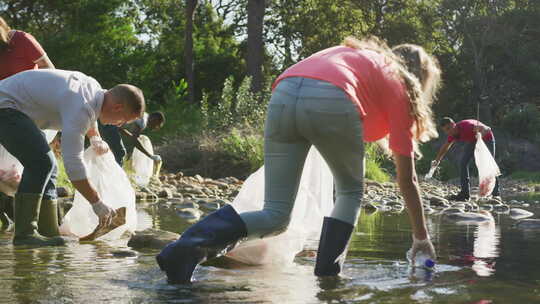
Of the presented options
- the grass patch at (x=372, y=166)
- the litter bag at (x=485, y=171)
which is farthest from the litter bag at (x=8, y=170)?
the grass patch at (x=372, y=166)

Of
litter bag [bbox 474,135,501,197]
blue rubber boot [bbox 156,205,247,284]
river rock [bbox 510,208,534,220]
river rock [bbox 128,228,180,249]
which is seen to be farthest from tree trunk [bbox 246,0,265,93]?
blue rubber boot [bbox 156,205,247,284]

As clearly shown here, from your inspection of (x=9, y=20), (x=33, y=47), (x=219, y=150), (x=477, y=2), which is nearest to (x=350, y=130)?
(x=33, y=47)

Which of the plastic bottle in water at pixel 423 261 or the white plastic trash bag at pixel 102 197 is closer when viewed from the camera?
the plastic bottle in water at pixel 423 261

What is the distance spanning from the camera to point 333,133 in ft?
11.4

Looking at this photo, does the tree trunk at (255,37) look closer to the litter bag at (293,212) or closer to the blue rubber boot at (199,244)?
the litter bag at (293,212)

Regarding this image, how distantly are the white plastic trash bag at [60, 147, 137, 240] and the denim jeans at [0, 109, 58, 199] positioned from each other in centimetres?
42

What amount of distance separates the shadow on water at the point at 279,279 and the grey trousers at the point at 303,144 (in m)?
0.33

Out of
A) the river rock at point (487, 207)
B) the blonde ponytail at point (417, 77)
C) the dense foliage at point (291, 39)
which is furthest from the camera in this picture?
the dense foliage at point (291, 39)

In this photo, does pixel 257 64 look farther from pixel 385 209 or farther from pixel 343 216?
pixel 343 216

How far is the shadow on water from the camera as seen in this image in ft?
10.7

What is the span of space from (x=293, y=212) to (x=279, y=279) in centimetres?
55

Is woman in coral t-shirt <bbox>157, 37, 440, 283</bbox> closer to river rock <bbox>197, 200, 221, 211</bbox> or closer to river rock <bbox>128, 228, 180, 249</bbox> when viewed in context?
river rock <bbox>128, 228, 180, 249</bbox>

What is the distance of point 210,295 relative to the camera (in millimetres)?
3307

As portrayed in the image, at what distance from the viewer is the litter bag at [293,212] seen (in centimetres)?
422
